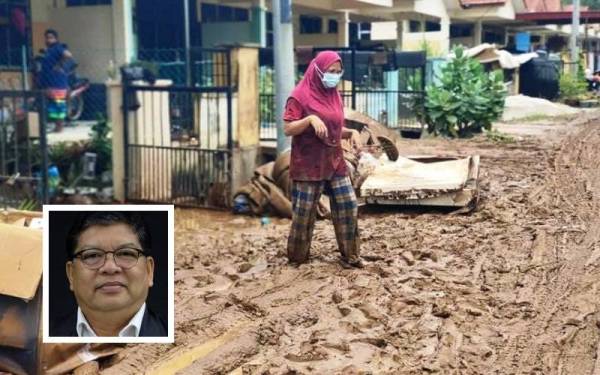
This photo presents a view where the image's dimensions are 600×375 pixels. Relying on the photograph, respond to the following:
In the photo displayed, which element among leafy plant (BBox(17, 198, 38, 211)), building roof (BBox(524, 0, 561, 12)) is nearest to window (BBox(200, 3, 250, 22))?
leafy plant (BBox(17, 198, 38, 211))

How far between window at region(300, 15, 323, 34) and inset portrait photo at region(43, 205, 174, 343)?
80.1 feet

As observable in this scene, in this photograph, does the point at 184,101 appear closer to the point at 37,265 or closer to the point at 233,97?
the point at 233,97

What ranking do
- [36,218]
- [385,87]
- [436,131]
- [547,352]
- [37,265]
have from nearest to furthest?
[37,265] → [547,352] → [36,218] → [436,131] → [385,87]

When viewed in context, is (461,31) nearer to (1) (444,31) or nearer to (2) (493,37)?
(2) (493,37)

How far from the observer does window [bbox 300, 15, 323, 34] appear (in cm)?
2664

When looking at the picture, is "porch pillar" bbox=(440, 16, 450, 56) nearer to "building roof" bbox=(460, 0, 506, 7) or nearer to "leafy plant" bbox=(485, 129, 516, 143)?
"building roof" bbox=(460, 0, 506, 7)

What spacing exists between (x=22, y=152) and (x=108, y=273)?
270 inches

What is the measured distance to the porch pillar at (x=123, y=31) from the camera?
14703mm

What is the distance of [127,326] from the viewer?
2.68 m

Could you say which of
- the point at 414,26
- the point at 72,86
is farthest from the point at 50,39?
the point at 414,26

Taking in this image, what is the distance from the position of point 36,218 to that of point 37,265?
128 cm

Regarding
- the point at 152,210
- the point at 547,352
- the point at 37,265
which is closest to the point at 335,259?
the point at 547,352

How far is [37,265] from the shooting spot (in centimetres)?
356

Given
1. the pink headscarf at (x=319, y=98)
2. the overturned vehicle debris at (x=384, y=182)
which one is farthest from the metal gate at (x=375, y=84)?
the pink headscarf at (x=319, y=98)
